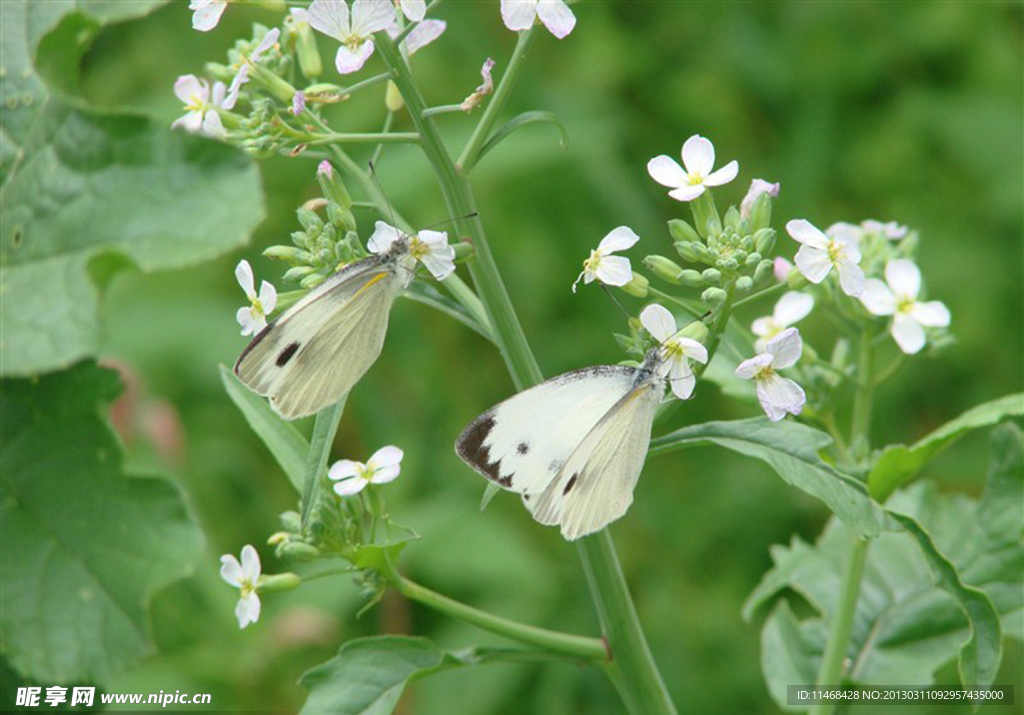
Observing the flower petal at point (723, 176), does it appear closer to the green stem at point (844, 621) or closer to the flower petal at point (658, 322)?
the flower petal at point (658, 322)

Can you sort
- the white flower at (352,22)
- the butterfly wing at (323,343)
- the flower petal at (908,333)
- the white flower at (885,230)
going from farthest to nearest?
the white flower at (885,230), the flower petal at (908,333), the butterfly wing at (323,343), the white flower at (352,22)

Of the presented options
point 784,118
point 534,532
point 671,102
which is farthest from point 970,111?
point 534,532

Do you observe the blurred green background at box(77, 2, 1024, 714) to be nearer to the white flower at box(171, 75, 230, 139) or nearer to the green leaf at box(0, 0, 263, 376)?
the white flower at box(171, 75, 230, 139)

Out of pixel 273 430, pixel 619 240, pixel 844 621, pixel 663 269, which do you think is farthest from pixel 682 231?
pixel 844 621

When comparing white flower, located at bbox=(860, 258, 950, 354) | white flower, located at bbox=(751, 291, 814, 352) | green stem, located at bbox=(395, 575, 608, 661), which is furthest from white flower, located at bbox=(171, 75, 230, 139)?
white flower, located at bbox=(860, 258, 950, 354)

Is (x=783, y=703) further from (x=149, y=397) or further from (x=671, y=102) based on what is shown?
(x=671, y=102)

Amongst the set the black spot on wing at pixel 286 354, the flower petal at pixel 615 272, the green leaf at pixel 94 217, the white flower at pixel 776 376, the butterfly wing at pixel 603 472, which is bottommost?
the butterfly wing at pixel 603 472

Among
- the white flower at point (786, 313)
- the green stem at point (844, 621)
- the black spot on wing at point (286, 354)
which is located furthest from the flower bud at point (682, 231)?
the green stem at point (844, 621)
